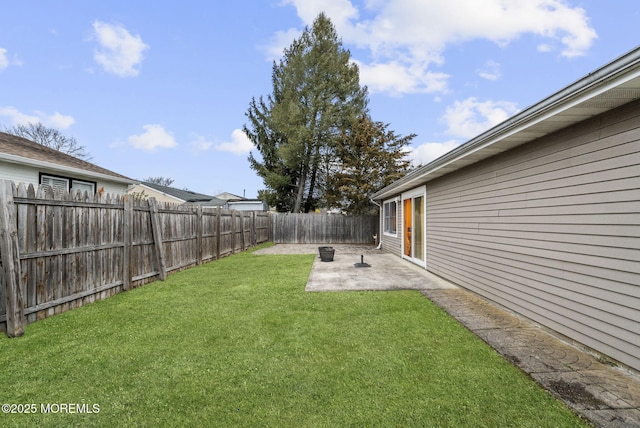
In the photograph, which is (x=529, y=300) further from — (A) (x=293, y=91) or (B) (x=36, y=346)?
(A) (x=293, y=91)

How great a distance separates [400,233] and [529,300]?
6.28 meters

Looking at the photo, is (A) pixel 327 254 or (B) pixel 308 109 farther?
(B) pixel 308 109

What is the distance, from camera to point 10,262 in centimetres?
307

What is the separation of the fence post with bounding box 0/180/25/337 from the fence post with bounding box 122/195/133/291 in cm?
175

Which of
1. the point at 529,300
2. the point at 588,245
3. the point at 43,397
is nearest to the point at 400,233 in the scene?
the point at 529,300

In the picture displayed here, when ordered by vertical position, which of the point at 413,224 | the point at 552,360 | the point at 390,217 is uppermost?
the point at 390,217

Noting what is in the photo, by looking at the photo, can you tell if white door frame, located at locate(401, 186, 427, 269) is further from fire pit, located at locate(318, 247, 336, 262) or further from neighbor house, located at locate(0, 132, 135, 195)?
neighbor house, located at locate(0, 132, 135, 195)

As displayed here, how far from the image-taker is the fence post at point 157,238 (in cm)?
574

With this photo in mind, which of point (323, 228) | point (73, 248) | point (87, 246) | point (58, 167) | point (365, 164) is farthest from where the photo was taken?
point (323, 228)

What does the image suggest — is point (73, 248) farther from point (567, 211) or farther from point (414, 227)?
point (414, 227)

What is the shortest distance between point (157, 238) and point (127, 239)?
82cm

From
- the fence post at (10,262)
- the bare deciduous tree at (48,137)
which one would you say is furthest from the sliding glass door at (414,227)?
the bare deciduous tree at (48,137)

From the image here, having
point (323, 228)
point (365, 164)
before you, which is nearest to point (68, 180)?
point (323, 228)

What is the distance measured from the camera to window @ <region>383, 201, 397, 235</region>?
1086 cm
